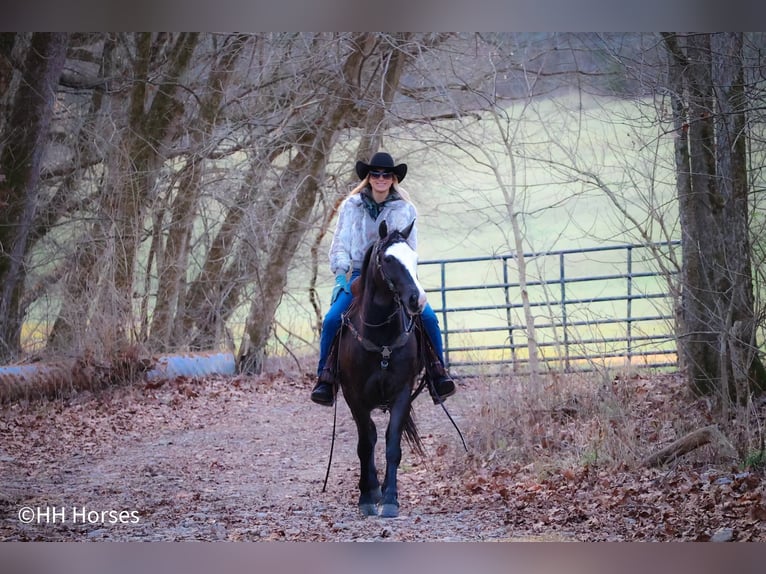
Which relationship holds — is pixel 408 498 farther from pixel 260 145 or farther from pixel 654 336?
pixel 260 145

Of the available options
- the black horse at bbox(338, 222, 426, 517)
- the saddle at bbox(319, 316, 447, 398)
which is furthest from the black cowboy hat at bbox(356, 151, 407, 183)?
the saddle at bbox(319, 316, 447, 398)

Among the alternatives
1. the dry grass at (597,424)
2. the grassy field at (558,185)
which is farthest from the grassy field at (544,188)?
the dry grass at (597,424)

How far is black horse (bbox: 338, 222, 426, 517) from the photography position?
16.2 feet

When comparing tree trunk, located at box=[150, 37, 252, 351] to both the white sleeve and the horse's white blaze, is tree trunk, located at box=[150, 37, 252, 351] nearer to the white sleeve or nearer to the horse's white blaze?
the white sleeve

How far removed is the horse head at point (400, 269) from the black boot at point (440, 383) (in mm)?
583

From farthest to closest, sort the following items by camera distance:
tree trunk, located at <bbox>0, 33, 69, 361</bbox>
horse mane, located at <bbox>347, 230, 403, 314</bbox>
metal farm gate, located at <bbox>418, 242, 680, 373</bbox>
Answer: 1. tree trunk, located at <bbox>0, 33, 69, 361</bbox>
2. metal farm gate, located at <bbox>418, 242, 680, 373</bbox>
3. horse mane, located at <bbox>347, 230, 403, 314</bbox>

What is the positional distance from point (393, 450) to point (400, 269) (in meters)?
1.01

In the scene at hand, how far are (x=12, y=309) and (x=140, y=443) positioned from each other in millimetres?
2154

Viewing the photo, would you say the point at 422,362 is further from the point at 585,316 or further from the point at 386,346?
the point at 585,316

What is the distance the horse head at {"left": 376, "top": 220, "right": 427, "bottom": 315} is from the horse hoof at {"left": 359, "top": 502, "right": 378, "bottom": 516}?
1149mm

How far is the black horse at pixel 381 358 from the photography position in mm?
4945

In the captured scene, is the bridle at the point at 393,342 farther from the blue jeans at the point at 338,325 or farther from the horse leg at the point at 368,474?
the horse leg at the point at 368,474

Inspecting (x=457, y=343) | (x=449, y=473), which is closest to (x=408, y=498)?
(x=449, y=473)

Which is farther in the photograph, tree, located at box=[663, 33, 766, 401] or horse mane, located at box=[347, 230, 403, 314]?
tree, located at box=[663, 33, 766, 401]
